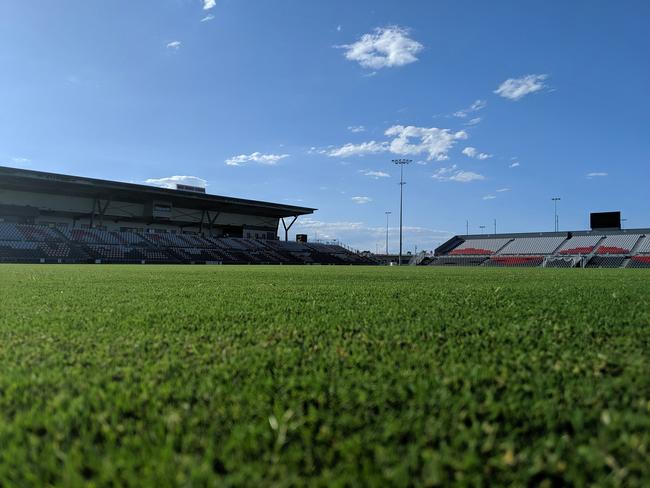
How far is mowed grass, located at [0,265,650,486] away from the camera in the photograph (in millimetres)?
825

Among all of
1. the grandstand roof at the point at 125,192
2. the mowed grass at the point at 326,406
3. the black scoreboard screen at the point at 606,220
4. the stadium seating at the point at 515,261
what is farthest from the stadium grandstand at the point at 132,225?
the mowed grass at the point at 326,406

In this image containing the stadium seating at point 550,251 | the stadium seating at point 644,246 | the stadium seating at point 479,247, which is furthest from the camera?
the stadium seating at point 479,247

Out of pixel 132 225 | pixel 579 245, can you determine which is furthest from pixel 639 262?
pixel 132 225

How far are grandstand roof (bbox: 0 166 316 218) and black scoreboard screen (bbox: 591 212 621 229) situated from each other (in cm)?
2870

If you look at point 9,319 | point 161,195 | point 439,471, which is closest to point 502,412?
point 439,471

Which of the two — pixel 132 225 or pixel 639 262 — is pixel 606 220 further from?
pixel 132 225

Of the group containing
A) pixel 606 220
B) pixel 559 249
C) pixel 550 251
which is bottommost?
pixel 550 251

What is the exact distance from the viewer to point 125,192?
3462 cm

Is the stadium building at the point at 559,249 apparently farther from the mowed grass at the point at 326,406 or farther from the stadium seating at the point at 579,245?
the mowed grass at the point at 326,406

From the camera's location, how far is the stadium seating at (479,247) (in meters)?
45.8

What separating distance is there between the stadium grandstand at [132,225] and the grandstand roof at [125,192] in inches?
2.6

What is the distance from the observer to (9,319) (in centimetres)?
258

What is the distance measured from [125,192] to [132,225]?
6277 millimetres

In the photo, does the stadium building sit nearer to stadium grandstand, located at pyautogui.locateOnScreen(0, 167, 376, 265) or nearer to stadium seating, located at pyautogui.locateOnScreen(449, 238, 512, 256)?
stadium seating, located at pyautogui.locateOnScreen(449, 238, 512, 256)
